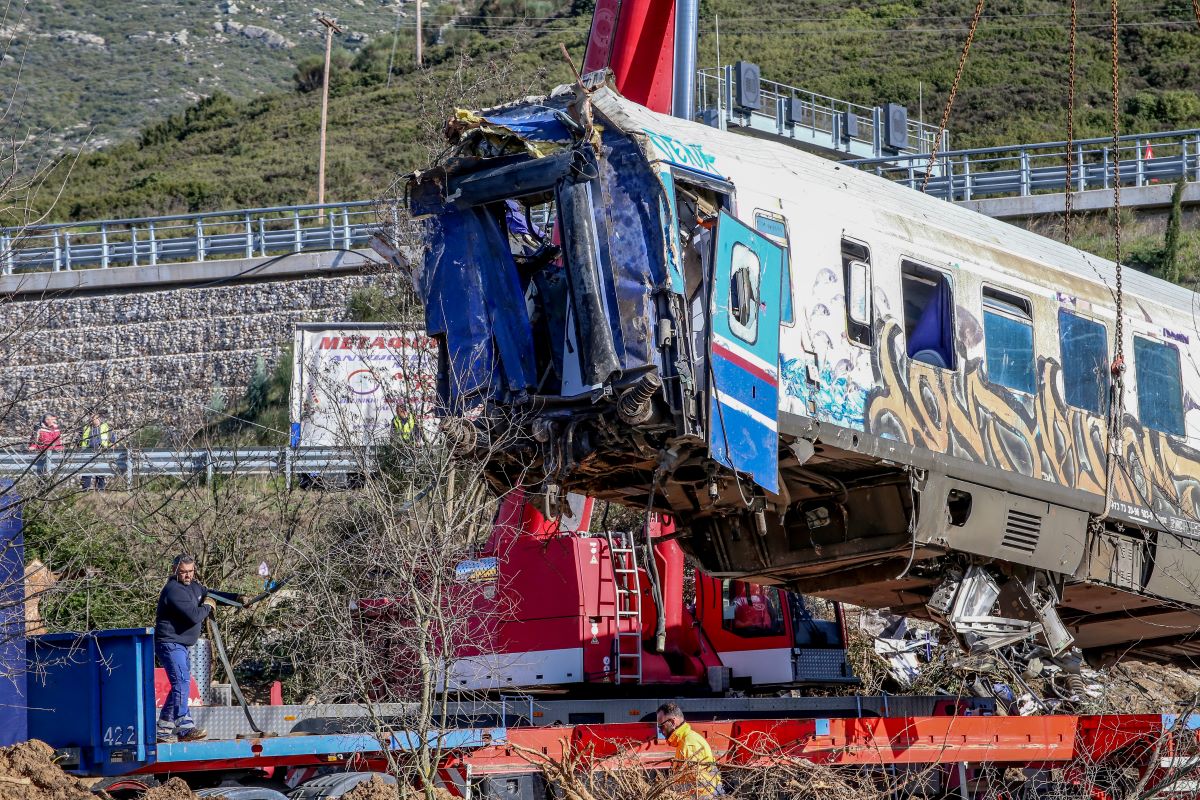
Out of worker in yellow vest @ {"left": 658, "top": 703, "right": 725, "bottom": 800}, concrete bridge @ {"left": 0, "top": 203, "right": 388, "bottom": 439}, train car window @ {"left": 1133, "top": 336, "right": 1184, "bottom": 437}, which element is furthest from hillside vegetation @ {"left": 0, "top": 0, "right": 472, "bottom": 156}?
worker in yellow vest @ {"left": 658, "top": 703, "right": 725, "bottom": 800}

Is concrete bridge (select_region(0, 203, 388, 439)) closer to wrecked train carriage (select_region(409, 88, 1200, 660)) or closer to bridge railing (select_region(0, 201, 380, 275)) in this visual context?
bridge railing (select_region(0, 201, 380, 275))

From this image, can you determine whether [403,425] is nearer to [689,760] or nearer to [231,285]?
[689,760]

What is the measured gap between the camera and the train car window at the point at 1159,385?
14297 millimetres

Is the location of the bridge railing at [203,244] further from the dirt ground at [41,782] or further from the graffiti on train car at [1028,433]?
the dirt ground at [41,782]

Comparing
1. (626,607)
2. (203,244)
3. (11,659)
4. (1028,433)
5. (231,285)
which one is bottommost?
(11,659)

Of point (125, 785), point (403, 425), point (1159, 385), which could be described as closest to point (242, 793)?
point (125, 785)

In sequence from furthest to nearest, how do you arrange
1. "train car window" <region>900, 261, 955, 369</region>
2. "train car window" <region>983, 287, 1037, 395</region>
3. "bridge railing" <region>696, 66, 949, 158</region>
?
"bridge railing" <region>696, 66, 949, 158</region> < "train car window" <region>983, 287, 1037, 395</region> < "train car window" <region>900, 261, 955, 369</region>

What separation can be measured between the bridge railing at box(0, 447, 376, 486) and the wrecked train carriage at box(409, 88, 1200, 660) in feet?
27.9

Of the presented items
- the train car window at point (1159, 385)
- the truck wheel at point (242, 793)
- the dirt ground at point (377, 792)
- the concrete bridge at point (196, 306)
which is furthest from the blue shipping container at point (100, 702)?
the concrete bridge at point (196, 306)

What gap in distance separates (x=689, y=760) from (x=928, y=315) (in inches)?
178

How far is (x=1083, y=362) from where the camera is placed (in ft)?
45.4

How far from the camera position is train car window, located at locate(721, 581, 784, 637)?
1554 centimetres

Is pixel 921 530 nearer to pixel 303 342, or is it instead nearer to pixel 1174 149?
pixel 303 342

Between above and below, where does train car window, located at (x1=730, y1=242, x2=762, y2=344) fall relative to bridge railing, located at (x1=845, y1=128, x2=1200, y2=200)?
below
